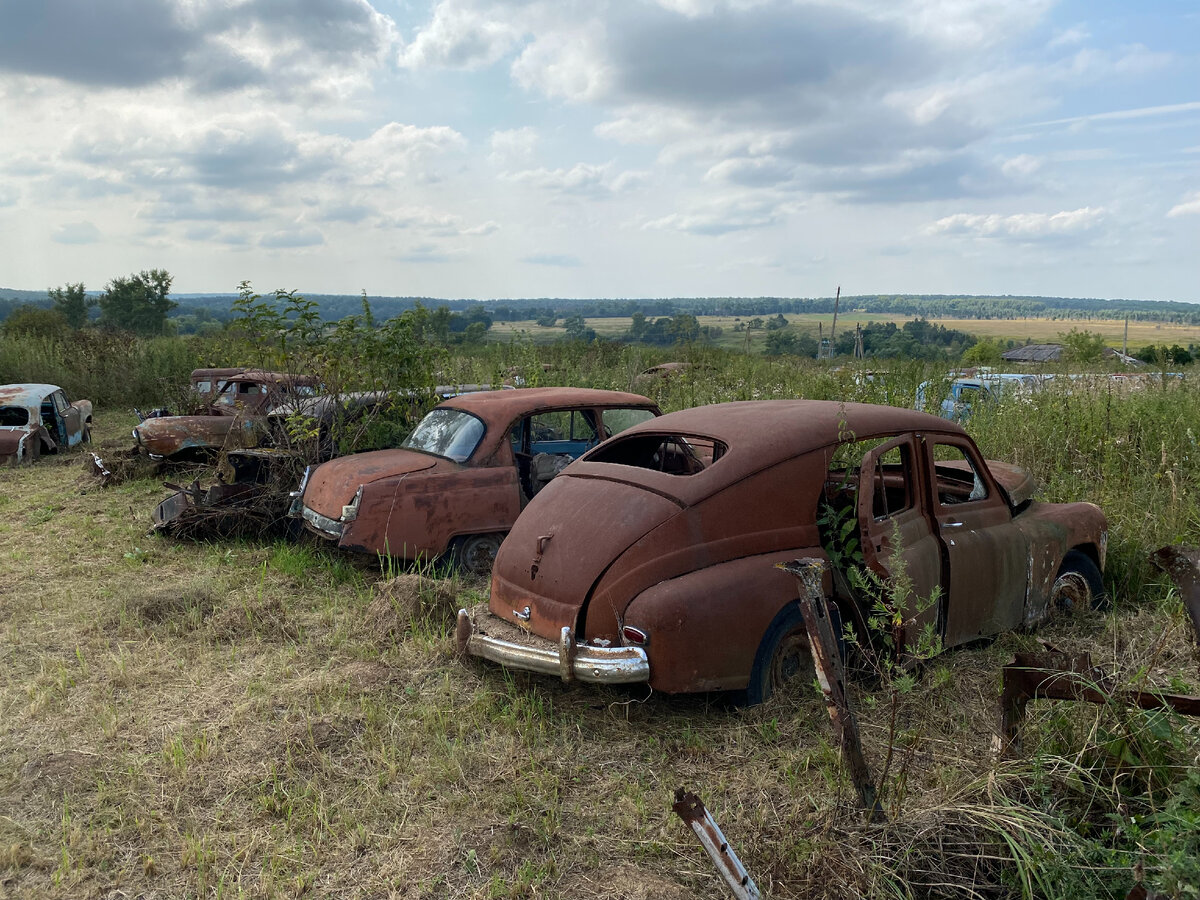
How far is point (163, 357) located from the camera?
858 inches

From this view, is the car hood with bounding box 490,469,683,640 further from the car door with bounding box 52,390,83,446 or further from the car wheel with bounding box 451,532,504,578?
the car door with bounding box 52,390,83,446

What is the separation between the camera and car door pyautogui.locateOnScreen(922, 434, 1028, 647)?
4.94 m

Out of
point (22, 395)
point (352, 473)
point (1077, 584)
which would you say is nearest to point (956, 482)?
point (1077, 584)

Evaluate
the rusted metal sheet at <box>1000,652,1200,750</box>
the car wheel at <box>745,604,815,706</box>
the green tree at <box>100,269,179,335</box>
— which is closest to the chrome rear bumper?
the car wheel at <box>745,604,815,706</box>

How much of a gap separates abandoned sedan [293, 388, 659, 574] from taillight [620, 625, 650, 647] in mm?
3074

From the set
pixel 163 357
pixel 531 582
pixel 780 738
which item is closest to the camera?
pixel 780 738

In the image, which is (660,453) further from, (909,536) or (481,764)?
(481,764)

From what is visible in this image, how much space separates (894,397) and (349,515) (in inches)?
257

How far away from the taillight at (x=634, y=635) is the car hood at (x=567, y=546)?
30 cm

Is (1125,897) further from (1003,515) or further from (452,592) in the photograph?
(452,592)

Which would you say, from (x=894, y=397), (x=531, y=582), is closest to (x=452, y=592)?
(x=531, y=582)

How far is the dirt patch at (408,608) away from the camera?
588cm

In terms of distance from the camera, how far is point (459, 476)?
7082mm

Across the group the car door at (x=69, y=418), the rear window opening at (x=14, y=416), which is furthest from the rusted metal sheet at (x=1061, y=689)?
the car door at (x=69, y=418)
